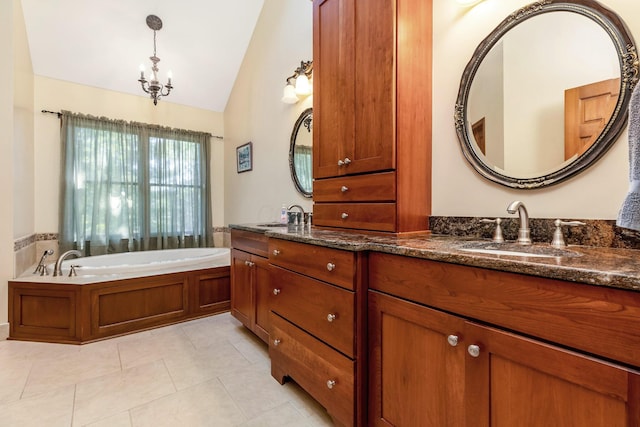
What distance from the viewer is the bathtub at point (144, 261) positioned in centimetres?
253

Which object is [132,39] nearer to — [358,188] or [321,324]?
[358,188]

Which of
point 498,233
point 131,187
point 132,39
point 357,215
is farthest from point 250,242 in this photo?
point 132,39

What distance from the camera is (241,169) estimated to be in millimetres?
3770

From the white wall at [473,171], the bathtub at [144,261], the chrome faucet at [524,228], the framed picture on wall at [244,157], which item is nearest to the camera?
the white wall at [473,171]

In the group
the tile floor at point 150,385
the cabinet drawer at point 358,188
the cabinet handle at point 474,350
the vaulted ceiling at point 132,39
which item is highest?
the vaulted ceiling at point 132,39

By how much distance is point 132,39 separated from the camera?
3.26m

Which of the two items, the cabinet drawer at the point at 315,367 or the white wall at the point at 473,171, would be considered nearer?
the white wall at the point at 473,171

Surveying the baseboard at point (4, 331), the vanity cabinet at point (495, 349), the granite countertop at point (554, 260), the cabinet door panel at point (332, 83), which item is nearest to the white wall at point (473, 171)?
the granite countertop at point (554, 260)

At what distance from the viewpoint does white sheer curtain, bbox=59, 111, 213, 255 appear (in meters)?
3.30

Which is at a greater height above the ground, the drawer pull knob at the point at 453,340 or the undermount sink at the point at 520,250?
the undermount sink at the point at 520,250

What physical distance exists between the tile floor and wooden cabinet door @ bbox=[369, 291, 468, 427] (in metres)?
0.51

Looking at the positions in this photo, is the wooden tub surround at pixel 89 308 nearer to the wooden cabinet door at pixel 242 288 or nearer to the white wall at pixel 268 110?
the wooden cabinet door at pixel 242 288

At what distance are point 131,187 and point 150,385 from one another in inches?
106

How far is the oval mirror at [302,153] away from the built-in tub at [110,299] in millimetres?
1132
